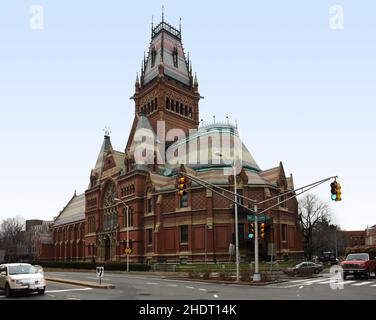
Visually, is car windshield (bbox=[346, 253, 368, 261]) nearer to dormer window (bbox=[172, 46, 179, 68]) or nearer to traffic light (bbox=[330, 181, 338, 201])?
traffic light (bbox=[330, 181, 338, 201])

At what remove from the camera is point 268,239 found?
2202 inches

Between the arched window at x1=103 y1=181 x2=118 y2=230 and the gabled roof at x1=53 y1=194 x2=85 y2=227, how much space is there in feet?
62.1

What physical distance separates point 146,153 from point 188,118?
16.9m

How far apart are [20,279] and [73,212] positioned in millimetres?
81415

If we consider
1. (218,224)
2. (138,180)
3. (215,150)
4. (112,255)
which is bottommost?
(112,255)

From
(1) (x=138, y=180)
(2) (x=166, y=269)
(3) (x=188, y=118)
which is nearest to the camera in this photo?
(2) (x=166, y=269)

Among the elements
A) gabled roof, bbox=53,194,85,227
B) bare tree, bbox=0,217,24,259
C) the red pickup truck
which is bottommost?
bare tree, bbox=0,217,24,259

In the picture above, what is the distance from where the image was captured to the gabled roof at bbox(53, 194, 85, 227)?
9338 cm

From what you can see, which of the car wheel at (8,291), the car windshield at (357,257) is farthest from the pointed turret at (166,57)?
the car wheel at (8,291)

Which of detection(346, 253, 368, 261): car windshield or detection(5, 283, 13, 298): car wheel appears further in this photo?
detection(346, 253, 368, 261): car windshield

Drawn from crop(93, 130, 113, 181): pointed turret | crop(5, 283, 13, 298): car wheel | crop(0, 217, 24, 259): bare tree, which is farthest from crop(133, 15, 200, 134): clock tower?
crop(0, 217, 24, 259): bare tree

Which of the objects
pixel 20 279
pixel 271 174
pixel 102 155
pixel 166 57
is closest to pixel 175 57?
pixel 166 57
